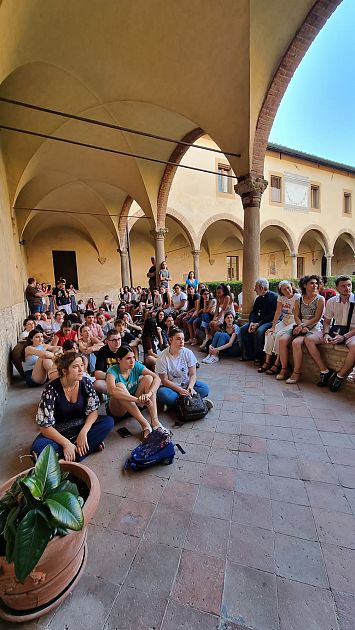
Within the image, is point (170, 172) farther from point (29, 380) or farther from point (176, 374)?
point (176, 374)

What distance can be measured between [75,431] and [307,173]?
68.6ft

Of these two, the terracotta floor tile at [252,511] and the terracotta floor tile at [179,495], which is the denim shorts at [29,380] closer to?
the terracotta floor tile at [179,495]

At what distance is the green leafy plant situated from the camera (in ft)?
3.77

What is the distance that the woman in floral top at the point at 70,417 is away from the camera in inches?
94.6

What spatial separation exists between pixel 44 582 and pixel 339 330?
405cm

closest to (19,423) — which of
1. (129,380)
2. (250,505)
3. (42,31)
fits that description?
(129,380)

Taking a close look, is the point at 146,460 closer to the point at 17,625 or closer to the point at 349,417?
the point at 17,625

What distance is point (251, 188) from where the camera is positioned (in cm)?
586

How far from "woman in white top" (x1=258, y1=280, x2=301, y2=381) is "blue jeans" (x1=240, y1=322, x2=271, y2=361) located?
27cm

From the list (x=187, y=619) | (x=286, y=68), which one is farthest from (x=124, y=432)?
(x=286, y=68)

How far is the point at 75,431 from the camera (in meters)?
2.59

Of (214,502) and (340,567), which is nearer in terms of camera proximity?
(340,567)

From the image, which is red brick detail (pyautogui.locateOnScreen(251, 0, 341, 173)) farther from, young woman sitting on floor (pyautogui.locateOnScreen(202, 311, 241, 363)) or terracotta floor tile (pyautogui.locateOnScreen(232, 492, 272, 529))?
terracotta floor tile (pyautogui.locateOnScreen(232, 492, 272, 529))

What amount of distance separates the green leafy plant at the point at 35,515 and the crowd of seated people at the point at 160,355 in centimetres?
111
